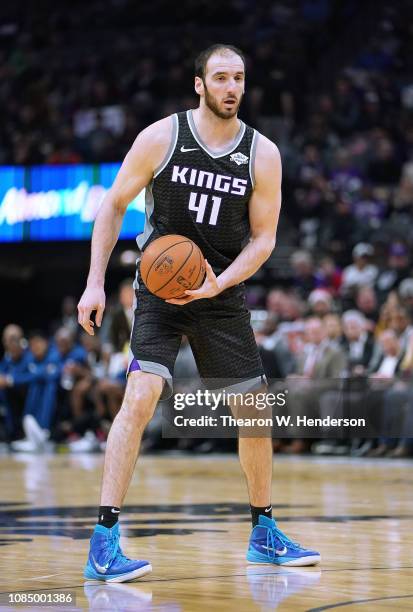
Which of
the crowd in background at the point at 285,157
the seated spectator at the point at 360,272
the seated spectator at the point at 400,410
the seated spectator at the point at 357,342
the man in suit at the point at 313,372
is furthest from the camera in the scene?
the seated spectator at the point at 360,272

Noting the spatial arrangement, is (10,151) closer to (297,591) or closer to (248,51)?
(248,51)

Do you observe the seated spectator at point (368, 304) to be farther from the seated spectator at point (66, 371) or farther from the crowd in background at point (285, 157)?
the seated spectator at point (66, 371)

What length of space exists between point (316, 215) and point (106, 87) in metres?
5.50

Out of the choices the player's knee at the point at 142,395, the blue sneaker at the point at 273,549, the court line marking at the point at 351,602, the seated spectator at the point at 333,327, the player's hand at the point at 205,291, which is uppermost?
the seated spectator at the point at 333,327

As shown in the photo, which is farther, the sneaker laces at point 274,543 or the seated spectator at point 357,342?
the seated spectator at point 357,342

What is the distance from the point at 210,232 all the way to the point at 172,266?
1.32ft

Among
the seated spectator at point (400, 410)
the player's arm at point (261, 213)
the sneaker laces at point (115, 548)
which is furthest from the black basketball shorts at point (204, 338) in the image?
the seated spectator at point (400, 410)

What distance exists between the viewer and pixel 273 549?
479cm

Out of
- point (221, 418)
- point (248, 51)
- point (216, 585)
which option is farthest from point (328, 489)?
point (248, 51)

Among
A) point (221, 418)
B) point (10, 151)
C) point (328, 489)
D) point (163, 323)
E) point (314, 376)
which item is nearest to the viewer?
point (163, 323)

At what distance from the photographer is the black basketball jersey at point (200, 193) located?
15.5 feet

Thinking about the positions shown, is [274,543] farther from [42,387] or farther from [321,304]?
[42,387]

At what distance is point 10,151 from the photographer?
774 inches

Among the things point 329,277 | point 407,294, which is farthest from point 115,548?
point 329,277
